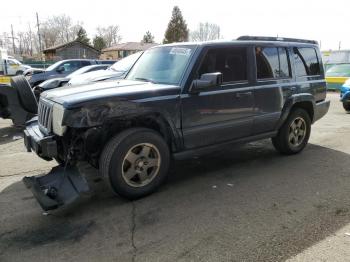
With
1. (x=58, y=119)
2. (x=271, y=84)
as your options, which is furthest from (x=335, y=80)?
(x=58, y=119)

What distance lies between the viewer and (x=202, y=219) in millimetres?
3588

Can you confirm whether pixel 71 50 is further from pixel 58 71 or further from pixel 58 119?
pixel 58 119

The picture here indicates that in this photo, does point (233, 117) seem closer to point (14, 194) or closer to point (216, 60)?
point (216, 60)

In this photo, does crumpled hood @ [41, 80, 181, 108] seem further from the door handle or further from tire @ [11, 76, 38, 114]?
tire @ [11, 76, 38, 114]

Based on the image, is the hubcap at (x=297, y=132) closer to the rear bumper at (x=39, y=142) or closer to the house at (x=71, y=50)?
the rear bumper at (x=39, y=142)

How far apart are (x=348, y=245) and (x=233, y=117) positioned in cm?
222

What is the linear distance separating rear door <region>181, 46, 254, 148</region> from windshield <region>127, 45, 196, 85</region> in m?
0.23

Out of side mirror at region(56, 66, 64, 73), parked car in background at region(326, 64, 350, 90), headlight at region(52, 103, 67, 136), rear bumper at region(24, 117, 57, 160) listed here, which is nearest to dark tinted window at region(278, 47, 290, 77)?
headlight at region(52, 103, 67, 136)

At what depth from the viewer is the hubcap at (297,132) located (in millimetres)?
5840

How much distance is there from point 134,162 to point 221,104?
145 cm

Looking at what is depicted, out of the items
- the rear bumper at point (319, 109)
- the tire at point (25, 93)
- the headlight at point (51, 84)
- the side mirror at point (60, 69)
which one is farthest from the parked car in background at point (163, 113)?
the side mirror at point (60, 69)

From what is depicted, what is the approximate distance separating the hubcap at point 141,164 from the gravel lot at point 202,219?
25 centimetres

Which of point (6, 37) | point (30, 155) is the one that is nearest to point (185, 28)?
point (6, 37)

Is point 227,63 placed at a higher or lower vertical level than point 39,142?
higher
